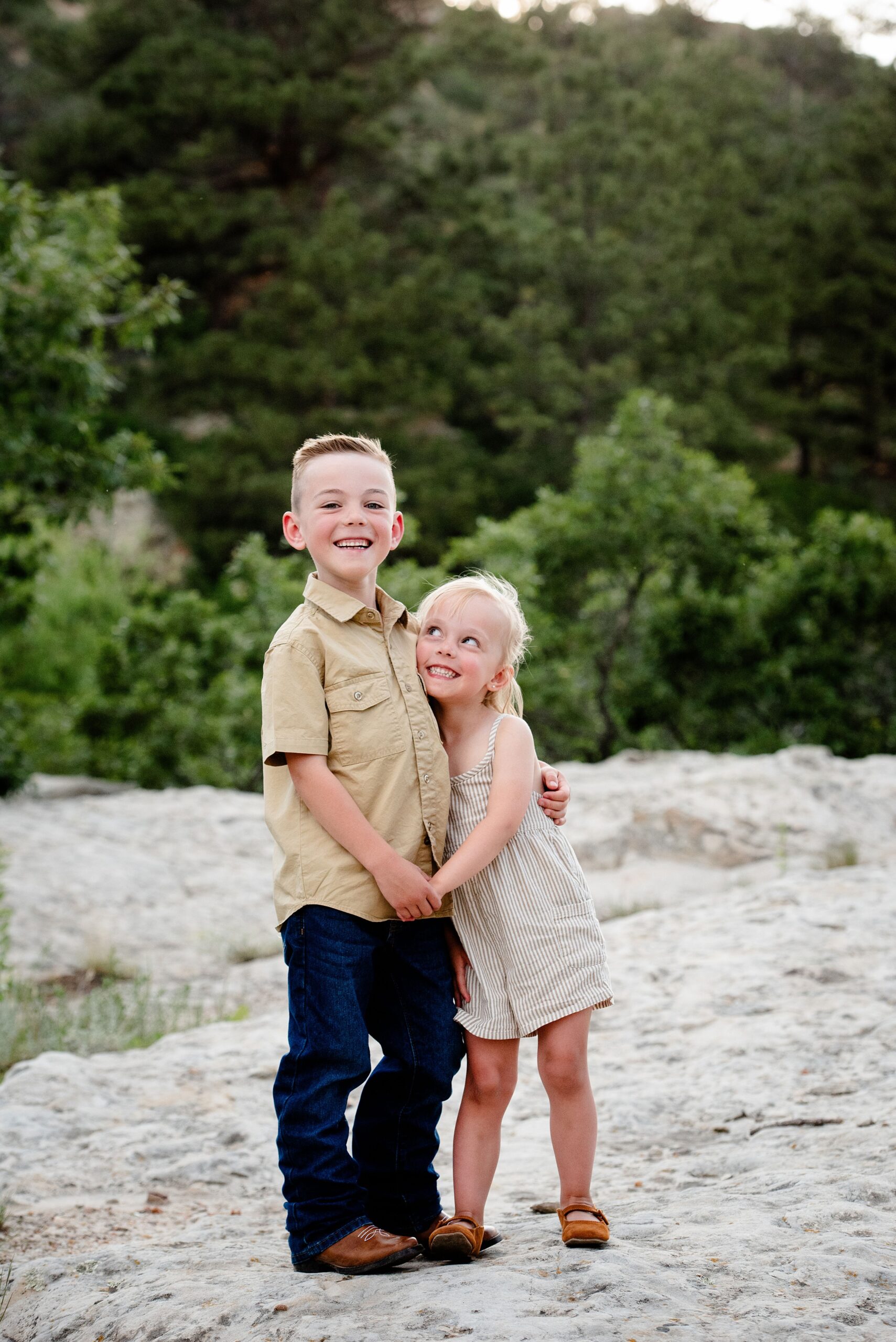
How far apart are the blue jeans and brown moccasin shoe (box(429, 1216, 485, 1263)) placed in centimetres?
14

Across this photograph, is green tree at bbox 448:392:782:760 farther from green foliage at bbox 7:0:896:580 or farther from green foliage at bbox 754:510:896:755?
green foliage at bbox 7:0:896:580

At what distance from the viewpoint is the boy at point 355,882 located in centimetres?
232

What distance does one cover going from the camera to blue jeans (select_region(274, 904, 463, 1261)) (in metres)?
2.32

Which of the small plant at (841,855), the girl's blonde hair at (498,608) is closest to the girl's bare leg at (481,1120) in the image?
the girl's blonde hair at (498,608)

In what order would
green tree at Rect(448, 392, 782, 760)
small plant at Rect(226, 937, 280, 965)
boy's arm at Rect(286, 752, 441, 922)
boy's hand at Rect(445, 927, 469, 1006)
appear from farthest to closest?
green tree at Rect(448, 392, 782, 760), small plant at Rect(226, 937, 280, 965), boy's hand at Rect(445, 927, 469, 1006), boy's arm at Rect(286, 752, 441, 922)

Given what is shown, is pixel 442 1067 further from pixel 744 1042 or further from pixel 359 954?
pixel 744 1042

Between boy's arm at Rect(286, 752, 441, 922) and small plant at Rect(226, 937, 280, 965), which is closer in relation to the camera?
boy's arm at Rect(286, 752, 441, 922)

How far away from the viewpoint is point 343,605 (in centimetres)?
248

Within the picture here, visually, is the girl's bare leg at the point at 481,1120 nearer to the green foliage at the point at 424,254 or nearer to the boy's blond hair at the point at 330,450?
the boy's blond hair at the point at 330,450

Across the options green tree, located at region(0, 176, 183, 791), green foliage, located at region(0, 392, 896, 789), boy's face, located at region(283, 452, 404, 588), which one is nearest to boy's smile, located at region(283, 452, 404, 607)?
boy's face, located at region(283, 452, 404, 588)

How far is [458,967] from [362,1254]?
570mm

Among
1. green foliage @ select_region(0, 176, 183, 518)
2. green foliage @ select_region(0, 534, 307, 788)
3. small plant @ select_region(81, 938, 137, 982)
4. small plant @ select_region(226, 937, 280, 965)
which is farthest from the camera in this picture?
green foliage @ select_region(0, 534, 307, 788)

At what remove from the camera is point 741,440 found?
20.2 m

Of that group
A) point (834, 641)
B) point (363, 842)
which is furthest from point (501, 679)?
point (834, 641)
